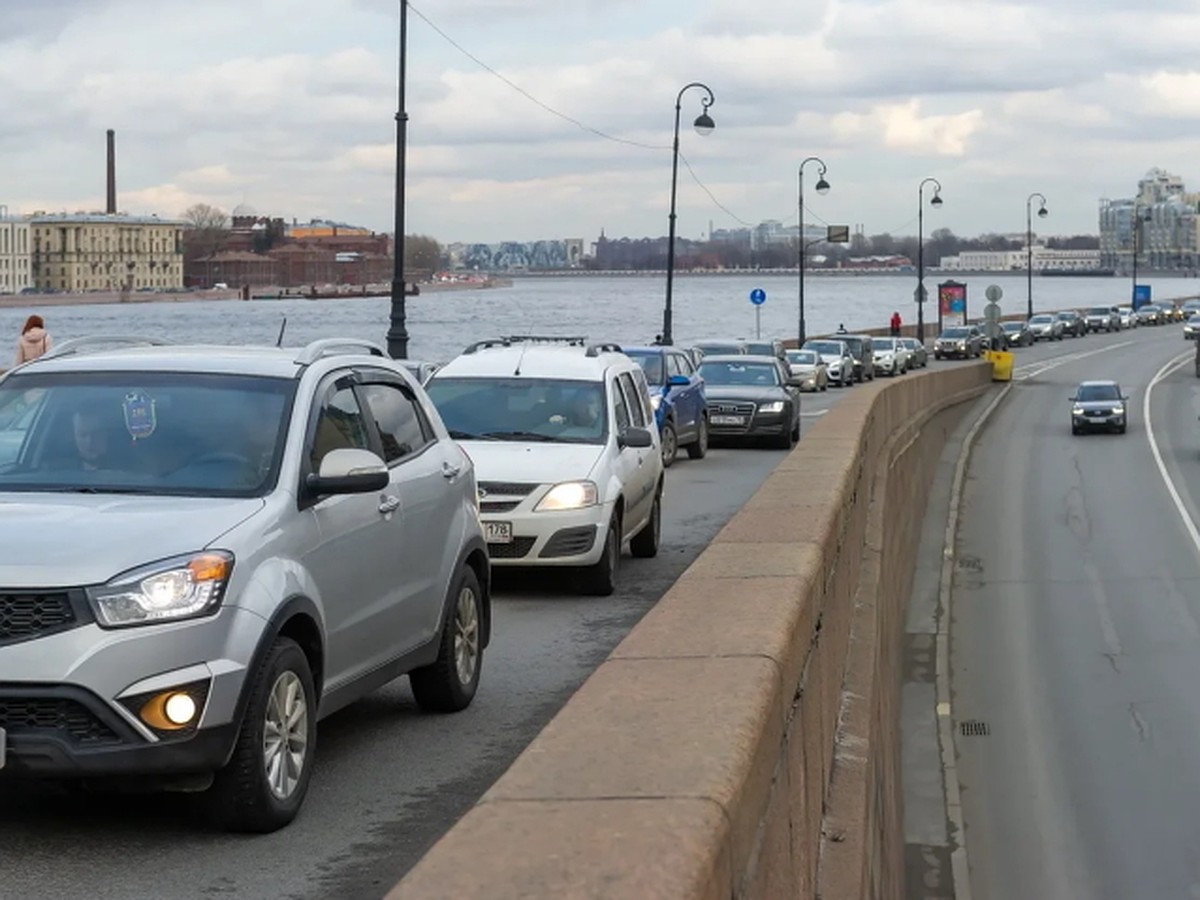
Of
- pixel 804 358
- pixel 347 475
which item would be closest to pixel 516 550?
pixel 347 475

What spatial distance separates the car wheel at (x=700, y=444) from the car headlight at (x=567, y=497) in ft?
49.6

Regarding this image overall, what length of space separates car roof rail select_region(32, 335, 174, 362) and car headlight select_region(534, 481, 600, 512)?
12.1 feet

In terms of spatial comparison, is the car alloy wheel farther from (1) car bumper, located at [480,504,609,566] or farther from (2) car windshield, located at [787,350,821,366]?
(2) car windshield, located at [787,350,821,366]

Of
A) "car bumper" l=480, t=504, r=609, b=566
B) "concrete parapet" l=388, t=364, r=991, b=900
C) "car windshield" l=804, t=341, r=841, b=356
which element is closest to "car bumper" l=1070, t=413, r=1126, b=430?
"car windshield" l=804, t=341, r=841, b=356

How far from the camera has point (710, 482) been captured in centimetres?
2494

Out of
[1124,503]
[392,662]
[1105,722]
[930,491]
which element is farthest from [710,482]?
[1124,503]

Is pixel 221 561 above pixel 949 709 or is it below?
above

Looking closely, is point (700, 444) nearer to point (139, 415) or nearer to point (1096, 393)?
point (139, 415)

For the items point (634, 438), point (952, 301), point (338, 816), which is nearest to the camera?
point (338, 816)

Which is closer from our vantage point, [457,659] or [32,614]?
[32,614]

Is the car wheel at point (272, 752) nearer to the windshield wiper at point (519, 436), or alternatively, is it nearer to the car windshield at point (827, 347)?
the windshield wiper at point (519, 436)

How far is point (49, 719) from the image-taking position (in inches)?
245

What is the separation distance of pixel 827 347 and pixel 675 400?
39.2m

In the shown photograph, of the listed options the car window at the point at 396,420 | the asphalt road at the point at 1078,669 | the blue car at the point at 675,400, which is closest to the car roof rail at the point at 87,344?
the car window at the point at 396,420
